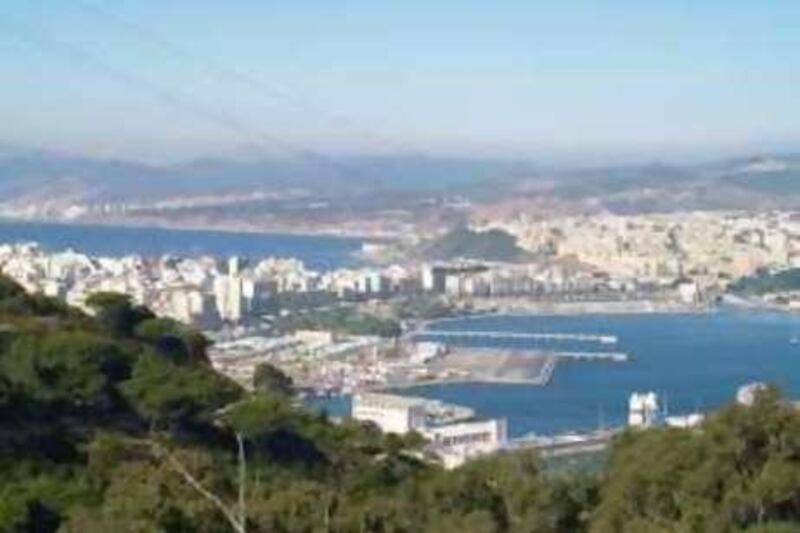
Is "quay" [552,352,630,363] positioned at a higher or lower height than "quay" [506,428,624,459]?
higher

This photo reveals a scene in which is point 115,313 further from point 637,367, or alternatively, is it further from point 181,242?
point 181,242

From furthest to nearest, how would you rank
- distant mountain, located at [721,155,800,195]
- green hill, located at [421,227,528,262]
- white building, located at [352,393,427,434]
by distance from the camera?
1. distant mountain, located at [721,155,800,195]
2. green hill, located at [421,227,528,262]
3. white building, located at [352,393,427,434]

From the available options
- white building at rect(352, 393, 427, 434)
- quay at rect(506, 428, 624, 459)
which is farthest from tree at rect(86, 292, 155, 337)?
white building at rect(352, 393, 427, 434)

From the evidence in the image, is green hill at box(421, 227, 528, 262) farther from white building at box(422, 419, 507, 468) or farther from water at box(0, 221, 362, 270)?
white building at box(422, 419, 507, 468)

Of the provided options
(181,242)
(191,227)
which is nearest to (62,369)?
(181,242)

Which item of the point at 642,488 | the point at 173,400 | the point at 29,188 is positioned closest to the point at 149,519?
the point at 642,488

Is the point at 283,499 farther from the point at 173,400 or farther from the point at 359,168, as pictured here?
the point at 359,168
